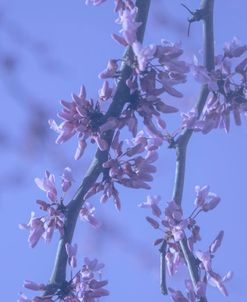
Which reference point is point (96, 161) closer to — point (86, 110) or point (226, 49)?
point (86, 110)

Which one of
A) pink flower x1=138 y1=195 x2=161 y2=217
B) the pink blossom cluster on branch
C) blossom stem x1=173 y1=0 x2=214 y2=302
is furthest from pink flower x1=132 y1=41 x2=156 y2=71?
pink flower x1=138 y1=195 x2=161 y2=217

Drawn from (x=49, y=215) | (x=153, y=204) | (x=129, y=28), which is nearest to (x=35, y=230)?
(x=49, y=215)

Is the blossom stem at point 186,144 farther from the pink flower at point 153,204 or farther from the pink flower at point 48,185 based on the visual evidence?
the pink flower at point 48,185

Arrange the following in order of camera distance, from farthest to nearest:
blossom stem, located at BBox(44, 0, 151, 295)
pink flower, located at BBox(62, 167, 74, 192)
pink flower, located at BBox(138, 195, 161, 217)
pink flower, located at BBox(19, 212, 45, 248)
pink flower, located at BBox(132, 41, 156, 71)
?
1. pink flower, located at BBox(138, 195, 161, 217)
2. pink flower, located at BBox(62, 167, 74, 192)
3. pink flower, located at BBox(19, 212, 45, 248)
4. blossom stem, located at BBox(44, 0, 151, 295)
5. pink flower, located at BBox(132, 41, 156, 71)

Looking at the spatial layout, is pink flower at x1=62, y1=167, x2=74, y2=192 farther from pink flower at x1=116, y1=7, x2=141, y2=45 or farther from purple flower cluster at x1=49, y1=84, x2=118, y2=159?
pink flower at x1=116, y1=7, x2=141, y2=45

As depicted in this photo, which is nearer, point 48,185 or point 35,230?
point 35,230

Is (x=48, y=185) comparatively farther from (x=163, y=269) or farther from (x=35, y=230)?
(x=163, y=269)

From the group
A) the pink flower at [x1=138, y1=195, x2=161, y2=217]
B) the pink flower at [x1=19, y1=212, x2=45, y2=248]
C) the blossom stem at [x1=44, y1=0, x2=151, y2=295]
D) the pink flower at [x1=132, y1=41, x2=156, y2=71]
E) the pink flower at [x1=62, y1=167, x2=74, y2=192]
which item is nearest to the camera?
the pink flower at [x1=132, y1=41, x2=156, y2=71]
